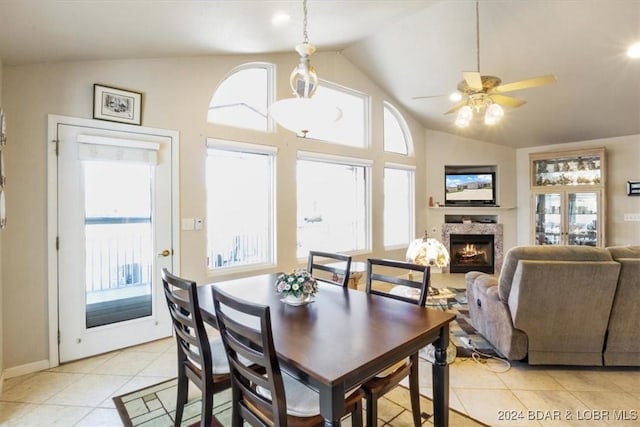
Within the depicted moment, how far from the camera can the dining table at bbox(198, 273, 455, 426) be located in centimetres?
120

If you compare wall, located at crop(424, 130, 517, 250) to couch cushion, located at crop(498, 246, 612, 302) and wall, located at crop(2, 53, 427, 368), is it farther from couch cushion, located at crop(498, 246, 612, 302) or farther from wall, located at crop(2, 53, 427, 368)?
couch cushion, located at crop(498, 246, 612, 302)

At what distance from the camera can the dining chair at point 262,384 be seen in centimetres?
127

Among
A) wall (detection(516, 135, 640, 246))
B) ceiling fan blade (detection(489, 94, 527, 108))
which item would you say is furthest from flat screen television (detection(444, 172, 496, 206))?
ceiling fan blade (detection(489, 94, 527, 108))

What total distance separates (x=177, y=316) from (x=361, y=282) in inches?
147

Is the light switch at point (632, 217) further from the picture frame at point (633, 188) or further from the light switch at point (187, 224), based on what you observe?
the light switch at point (187, 224)

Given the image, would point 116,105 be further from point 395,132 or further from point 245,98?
point 395,132

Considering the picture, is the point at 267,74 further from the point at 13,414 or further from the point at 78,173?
the point at 13,414

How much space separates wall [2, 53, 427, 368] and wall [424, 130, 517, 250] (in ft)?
10.1

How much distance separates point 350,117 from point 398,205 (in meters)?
1.95

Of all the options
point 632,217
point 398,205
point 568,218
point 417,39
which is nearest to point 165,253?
point 417,39

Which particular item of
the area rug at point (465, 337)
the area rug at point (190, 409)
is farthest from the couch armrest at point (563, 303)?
the area rug at point (190, 409)

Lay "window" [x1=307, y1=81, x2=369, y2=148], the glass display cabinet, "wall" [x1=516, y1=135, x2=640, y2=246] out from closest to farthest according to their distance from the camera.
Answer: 1. "window" [x1=307, y1=81, x2=369, y2=148]
2. "wall" [x1=516, y1=135, x2=640, y2=246]
3. the glass display cabinet

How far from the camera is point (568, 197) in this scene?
555cm

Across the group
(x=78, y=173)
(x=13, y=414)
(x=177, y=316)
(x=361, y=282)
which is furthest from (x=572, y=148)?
(x=13, y=414)
